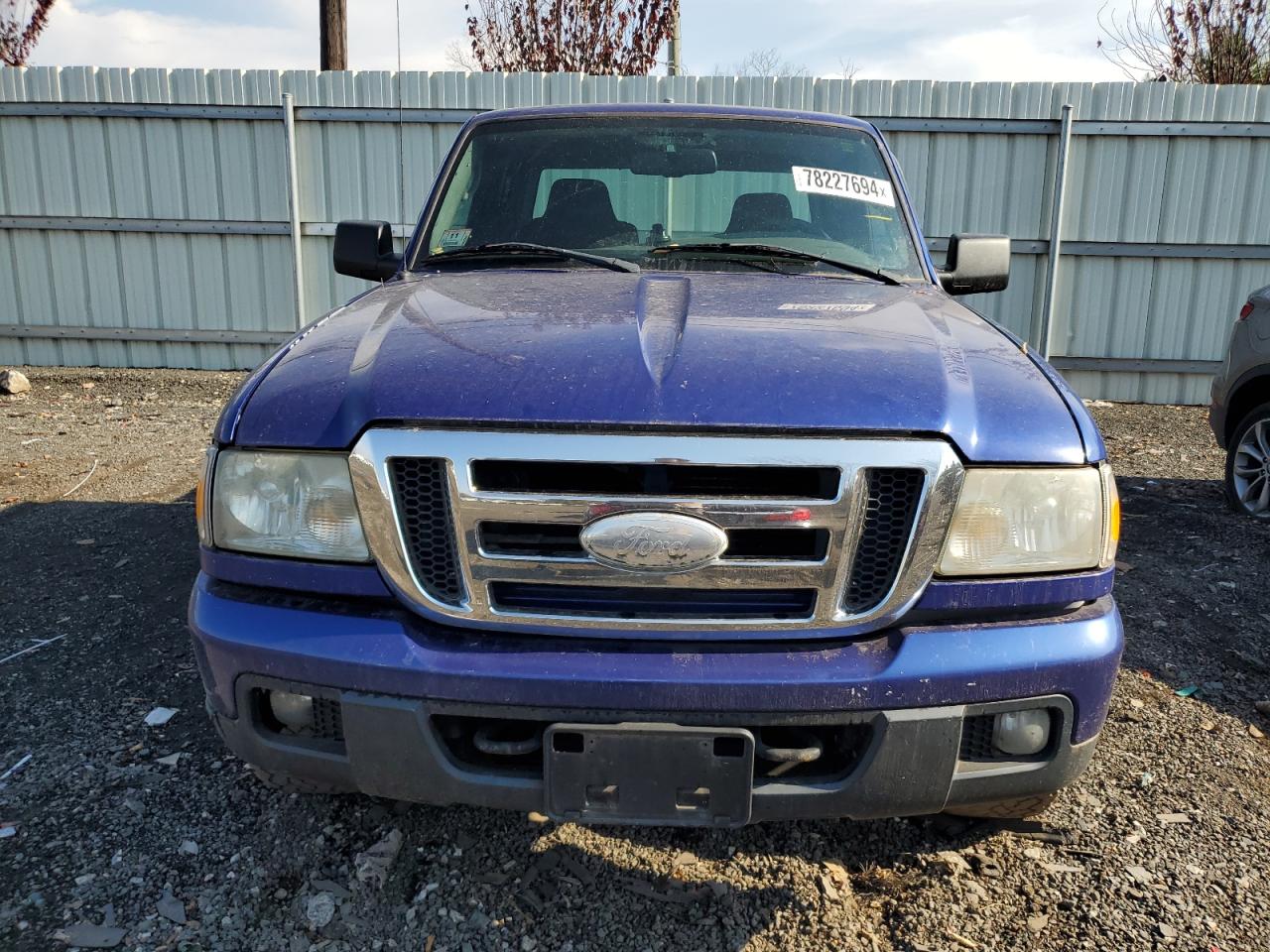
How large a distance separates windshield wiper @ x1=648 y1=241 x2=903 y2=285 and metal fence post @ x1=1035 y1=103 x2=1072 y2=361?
23.2 feet

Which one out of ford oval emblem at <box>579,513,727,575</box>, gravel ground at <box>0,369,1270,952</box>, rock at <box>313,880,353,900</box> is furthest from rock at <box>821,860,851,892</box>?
rock at <box>313,880,353,900</box>

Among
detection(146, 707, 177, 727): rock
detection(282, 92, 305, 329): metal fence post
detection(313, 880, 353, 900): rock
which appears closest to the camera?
detection(313, 880, 353, 900): rock

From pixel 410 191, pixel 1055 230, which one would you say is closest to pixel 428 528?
pixel 410 191

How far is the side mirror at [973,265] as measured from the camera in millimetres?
3217

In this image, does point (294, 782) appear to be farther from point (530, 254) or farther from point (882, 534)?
point (530, 254)

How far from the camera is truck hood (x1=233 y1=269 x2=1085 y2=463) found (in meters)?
1.76

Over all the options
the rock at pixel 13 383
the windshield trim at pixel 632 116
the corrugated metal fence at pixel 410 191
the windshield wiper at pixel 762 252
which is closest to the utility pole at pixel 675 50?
the corrugated metal fence at pixel 410 191

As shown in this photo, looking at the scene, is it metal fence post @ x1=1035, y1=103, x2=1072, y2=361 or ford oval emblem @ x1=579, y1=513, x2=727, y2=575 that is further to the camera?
metal fence post @ x1=1035, y1=103, x2=1072, y2=361

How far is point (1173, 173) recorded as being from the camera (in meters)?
8.89

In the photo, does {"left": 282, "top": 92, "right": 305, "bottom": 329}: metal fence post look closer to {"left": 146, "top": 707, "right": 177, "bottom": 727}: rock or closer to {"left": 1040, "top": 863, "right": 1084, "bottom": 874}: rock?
{"left": 146, "top": 707, "right": 177, "bottom": 727}: rock

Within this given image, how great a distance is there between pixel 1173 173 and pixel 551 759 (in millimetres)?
9484

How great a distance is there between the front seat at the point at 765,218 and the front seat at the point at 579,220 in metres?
0.37

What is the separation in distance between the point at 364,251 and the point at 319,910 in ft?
6.97

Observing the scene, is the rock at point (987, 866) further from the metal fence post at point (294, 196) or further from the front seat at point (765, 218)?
the metal fence post at point (294, 196)
